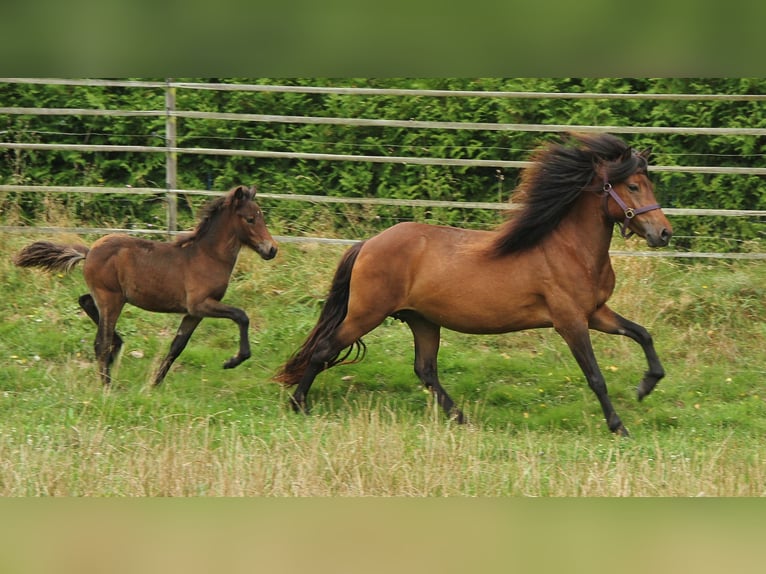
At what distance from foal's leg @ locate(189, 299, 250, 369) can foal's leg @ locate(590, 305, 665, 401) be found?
2.75 meters

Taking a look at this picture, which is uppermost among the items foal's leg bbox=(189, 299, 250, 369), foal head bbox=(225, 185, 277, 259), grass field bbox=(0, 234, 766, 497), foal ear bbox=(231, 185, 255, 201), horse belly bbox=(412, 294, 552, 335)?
foal ear bbox=(231, 185, 255, 201)

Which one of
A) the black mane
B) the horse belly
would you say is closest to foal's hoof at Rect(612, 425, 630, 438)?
the horse belly

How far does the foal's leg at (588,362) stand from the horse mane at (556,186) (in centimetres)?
72

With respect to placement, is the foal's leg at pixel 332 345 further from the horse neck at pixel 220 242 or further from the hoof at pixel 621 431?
the hoof at pixel 621 431

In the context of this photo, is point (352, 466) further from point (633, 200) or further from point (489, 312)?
point (633, 200)

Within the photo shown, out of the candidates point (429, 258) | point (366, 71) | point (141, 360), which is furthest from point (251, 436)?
point (366, 71)

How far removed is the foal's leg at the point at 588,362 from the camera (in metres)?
6.98

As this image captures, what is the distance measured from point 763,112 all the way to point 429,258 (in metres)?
4.61

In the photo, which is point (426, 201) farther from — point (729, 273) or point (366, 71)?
point (366, 71)

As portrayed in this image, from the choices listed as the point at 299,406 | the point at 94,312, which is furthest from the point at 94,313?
the point at 299,406

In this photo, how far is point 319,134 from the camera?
1047 centimetres

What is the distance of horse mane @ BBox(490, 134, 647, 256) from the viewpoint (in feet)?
23.3

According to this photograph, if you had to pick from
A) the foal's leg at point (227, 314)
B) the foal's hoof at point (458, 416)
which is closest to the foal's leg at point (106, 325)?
the foal's leg at point (227, 314)

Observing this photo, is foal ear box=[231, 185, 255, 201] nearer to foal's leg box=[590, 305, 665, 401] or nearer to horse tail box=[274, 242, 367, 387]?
Result: horse tail box=[274, 242, 367, 387]
